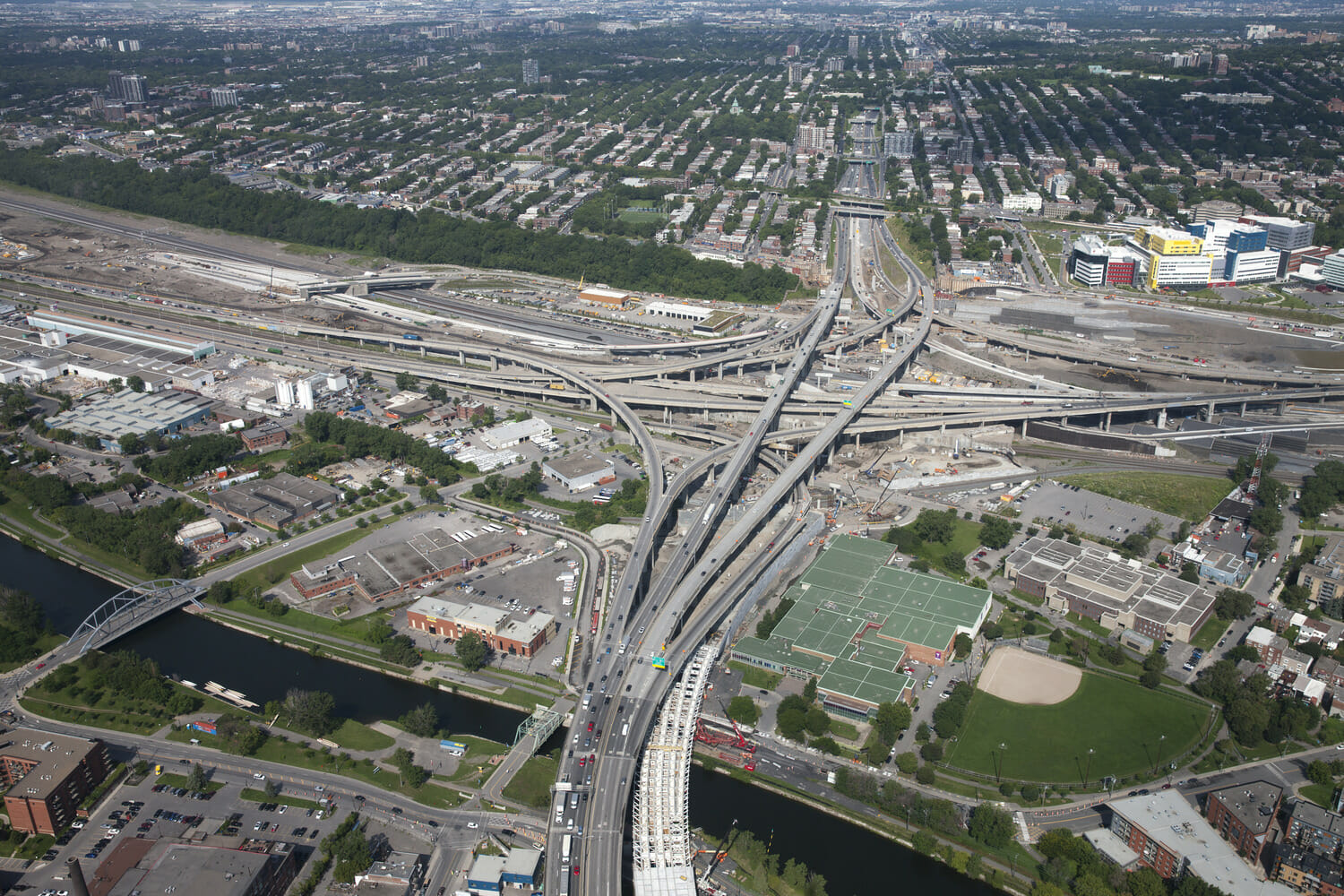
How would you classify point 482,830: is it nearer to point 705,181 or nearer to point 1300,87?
point 705,181

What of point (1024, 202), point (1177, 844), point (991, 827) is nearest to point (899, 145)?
point (1024, 202)

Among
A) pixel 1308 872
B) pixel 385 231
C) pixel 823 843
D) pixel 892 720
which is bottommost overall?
→ pixel 823 843

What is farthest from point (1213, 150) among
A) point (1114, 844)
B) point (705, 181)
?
point (1114, 844)

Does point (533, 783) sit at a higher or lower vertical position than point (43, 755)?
lower

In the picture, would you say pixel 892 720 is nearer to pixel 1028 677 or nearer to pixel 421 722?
pixel 1028 677

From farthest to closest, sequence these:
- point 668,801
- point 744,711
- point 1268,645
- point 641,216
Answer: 1. point 641,216
2. point 1268,645
3. point 744,711
4. point 668,801

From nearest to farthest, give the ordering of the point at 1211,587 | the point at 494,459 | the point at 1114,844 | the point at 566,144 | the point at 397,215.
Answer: the point at 1114,844 < the point at 1211,587 < the point at 494,459 < the point at 397,215 < the point at 566,144

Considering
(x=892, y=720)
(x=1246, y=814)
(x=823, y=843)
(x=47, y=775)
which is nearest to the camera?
(x=1246, y=814)

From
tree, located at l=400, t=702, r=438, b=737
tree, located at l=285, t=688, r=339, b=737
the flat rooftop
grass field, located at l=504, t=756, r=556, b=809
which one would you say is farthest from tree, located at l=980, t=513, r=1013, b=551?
the flat rooftop
